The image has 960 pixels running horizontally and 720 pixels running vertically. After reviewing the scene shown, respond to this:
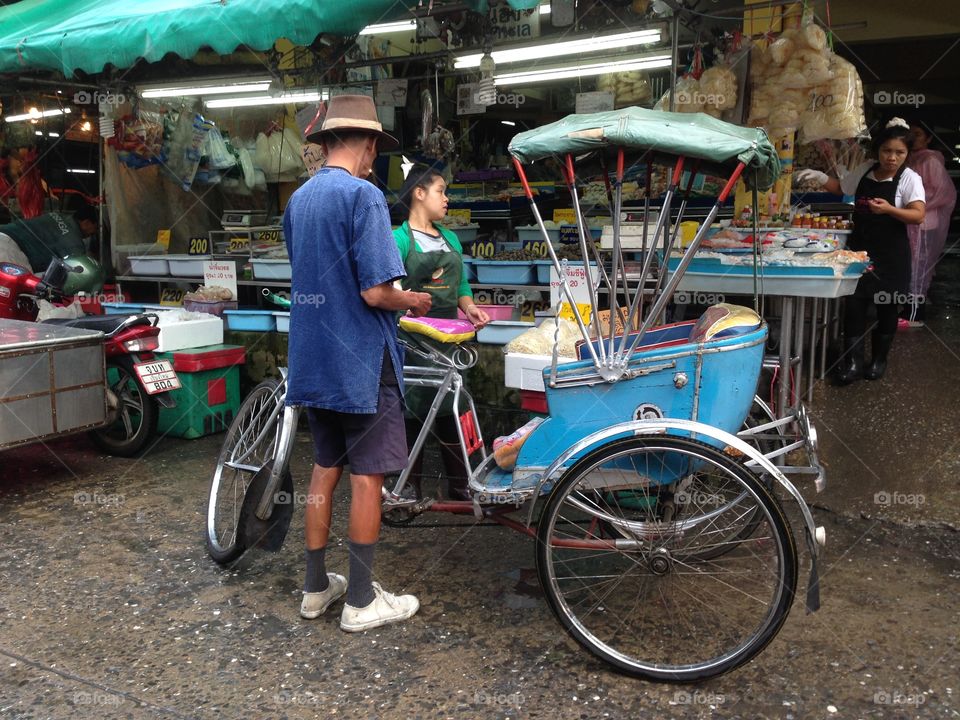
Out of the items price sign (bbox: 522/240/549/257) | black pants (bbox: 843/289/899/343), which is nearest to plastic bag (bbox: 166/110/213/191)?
price sign (bbox: 522/240/549/257)

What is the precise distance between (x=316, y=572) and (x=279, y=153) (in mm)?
5612

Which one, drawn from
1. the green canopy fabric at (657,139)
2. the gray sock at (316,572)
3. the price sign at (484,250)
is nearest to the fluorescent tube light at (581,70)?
the price sign at (484,250)

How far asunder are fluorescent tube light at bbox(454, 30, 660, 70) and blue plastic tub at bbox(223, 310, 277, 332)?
2.63 m

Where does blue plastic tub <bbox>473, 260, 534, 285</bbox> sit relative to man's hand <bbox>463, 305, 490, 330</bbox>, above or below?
above

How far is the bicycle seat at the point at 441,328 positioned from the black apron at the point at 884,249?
373cm

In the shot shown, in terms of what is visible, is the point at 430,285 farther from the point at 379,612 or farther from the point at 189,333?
the point at 189,333

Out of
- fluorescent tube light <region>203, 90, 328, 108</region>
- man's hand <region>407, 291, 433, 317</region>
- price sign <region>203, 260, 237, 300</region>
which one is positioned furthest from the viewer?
price sign <region>203, 260, 237, 300</region>

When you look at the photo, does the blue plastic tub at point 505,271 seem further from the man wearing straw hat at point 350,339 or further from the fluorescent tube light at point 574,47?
the man wearing straw hat at point 350,339

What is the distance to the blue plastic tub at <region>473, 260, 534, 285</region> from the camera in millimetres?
6160

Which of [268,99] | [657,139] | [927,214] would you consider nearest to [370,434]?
[657,139]

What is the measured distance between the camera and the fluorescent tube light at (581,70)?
244 inches

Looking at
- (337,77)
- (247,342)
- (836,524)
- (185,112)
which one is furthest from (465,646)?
(185,112)

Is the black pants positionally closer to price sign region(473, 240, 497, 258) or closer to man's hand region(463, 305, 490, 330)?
price sign region(473, 240, 497, 258)

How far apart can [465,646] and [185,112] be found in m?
6.41
